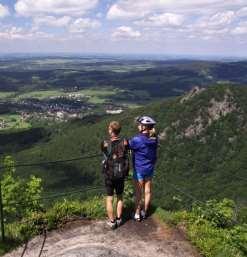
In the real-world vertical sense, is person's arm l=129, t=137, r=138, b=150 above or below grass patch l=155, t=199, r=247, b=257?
above

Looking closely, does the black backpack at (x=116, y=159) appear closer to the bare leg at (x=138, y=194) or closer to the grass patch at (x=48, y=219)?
the bare leg at (x=138, y=194)

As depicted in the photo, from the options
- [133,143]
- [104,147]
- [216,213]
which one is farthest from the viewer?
[216,213]

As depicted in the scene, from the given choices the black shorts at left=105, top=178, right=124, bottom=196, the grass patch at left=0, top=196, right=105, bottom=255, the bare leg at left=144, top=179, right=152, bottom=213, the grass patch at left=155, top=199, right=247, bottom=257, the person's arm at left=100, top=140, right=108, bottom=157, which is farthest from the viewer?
the bare leg at left=144, top=179, right=152, bottom=213

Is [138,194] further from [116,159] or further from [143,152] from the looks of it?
[116,159]

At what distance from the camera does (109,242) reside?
1356 cm

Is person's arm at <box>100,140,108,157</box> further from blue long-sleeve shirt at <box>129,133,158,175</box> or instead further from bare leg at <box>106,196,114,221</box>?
bare leg at <box>106,196,114,221</box>

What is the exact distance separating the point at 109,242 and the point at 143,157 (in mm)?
2929

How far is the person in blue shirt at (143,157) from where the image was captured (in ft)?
48.1

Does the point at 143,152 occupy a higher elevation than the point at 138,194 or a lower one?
higher

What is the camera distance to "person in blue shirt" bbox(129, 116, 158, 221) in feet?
48.1

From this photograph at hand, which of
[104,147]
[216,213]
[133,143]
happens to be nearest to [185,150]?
[216,213]

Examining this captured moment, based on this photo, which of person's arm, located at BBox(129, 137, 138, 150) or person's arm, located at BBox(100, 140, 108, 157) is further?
person's arm, located at BBox(129, 137, 138, 150)

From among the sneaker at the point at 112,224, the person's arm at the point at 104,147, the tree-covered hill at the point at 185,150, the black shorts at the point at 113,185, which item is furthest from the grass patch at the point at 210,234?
the tree-covered hill at the point at 185,150

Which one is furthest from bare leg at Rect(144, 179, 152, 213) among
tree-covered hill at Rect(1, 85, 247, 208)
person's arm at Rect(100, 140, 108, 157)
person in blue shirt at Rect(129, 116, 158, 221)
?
tree-covered hill at Rect(1, 85, 247, 208)
